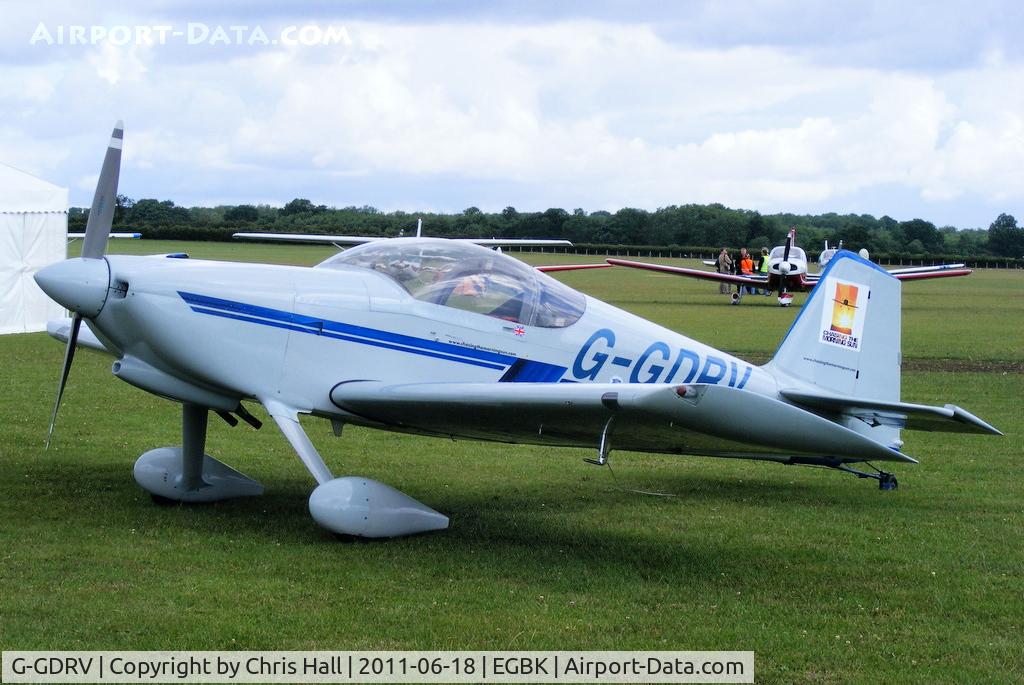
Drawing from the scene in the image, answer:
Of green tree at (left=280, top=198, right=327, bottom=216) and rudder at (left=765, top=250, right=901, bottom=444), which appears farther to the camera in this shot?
green tree at (left=280, top=198, right=327, bottom=216)

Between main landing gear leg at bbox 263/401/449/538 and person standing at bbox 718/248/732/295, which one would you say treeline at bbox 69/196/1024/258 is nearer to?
person standing at bbox 718/248/732/295

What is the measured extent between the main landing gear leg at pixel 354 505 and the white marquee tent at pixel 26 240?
49.1 feet

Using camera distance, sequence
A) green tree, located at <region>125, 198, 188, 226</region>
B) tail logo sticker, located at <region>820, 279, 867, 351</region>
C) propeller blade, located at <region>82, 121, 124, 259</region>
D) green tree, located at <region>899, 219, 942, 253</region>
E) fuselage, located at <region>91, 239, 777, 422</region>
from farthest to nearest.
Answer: green tree, located at <region>899, 219, 942, 253</region> → green tree, located at <region>125, 198, 188, 226</region> → tail logo sticker, located at <region>820, 279, 867, 351</region> → propeller blade, located at <region>82, 121, 124, 259</region> → fuselage, located at <region>91, 239, 777, 422</region>

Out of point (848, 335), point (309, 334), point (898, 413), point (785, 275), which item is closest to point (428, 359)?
point (309, 334)

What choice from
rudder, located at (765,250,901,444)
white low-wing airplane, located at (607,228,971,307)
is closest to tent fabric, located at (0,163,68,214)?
rudder, located at (765,250,901,444)

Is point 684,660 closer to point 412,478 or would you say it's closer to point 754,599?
point 754,599

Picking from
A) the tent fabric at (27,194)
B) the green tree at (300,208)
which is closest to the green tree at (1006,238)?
the green tree at (300,208)

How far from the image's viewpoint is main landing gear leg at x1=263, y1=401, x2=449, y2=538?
6812 millimetres

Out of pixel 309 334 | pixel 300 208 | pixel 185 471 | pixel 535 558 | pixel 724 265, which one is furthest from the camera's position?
pixel 300 208

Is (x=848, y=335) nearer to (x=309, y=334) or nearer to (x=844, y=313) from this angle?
(x=844, y=313)

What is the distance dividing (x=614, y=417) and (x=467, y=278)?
5.67ft

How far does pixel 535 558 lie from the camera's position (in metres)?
6.80

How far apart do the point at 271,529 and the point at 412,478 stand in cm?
198

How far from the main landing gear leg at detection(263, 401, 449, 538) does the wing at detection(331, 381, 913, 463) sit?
376 mm
